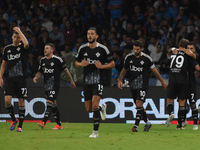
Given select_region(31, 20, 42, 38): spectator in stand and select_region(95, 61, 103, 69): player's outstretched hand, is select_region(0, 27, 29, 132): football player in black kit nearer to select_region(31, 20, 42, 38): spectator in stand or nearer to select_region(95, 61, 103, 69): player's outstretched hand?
select_region(95, 61, 103, 69): player's outstretched hand

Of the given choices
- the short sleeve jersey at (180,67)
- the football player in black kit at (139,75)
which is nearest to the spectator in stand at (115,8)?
the short sleeve jersey at (180,67)

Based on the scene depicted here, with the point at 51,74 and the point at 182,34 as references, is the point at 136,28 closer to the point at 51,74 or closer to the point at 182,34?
the point at 182,34

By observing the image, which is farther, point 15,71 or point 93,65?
point 15,71

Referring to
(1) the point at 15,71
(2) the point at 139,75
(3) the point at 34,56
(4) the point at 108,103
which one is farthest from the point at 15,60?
(3) the point at 34,56

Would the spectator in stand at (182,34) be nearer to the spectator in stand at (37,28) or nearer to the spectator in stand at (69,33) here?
the spectator in stand at (69,33)

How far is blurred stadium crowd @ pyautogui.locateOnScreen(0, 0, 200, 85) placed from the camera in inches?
680

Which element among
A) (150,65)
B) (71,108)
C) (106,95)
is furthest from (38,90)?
(150,65)

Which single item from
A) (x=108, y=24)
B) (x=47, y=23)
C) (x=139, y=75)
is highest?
(x=47, y=23)

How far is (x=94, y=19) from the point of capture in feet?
63.1

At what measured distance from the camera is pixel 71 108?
49.7ft

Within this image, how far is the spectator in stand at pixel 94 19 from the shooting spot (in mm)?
19234

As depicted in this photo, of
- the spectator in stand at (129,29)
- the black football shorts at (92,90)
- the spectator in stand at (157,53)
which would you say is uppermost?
the spectator in stand at (129,29)

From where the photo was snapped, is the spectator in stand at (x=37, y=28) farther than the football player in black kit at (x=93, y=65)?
Yes

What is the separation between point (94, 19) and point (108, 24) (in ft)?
2.41
